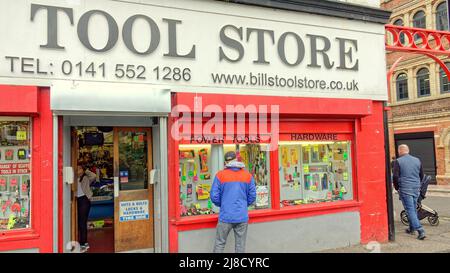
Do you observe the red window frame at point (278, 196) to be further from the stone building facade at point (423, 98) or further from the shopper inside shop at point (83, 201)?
the stone building facade at point (423, 98)

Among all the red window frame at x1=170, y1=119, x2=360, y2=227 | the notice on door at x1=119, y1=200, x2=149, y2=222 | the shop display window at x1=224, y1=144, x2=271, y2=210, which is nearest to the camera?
the red window frame at x1=170, y1=119, x2=360, y2=227

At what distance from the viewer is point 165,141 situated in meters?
Result: 6.07

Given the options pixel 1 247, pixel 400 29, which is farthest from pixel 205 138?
pixel 400 29

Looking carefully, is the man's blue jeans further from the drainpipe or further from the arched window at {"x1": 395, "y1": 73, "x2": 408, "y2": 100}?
the arched window at {"x1": 395, "y1": 73, "x2": 408, "y2": 100}

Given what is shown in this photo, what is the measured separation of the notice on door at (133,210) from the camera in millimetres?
6578

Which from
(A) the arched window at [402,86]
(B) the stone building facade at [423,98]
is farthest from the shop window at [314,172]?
(A) the arched window at [402,86]

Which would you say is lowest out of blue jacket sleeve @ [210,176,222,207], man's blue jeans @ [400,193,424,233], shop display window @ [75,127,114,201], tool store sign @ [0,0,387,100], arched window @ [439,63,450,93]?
man's blue jeans @ [400,193,424,233]

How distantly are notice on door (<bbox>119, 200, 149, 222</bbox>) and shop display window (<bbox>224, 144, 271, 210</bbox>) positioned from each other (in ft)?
6.14

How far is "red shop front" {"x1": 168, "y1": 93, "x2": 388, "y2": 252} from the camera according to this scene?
6.28 meters

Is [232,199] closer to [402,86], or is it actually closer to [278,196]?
[278,196]

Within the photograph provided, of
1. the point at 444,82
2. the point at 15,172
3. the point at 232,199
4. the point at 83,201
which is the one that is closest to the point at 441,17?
the point at 444,82

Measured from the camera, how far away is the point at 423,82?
830 inches

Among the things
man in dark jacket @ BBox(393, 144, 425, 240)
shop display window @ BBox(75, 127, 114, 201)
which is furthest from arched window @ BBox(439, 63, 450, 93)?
shop display window @ BBox(75, 127, 114, 201)

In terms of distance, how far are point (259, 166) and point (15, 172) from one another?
3.92 meters
